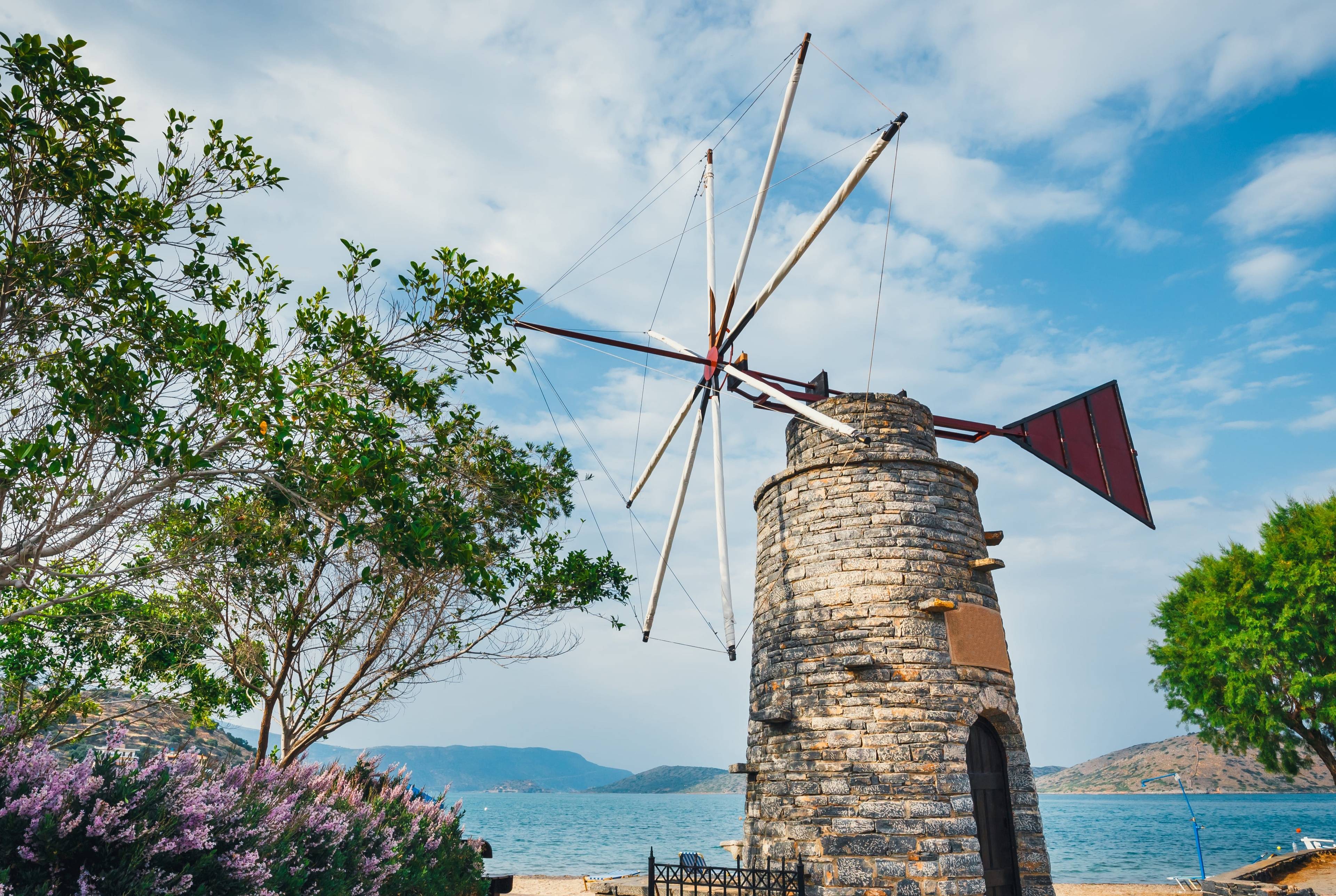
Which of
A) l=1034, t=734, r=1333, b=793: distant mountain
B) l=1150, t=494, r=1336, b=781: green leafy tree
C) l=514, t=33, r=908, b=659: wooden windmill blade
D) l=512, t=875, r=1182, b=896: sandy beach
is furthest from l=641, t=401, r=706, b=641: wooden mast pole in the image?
l=1034, t=734, r=1333, b=793: distant mountain

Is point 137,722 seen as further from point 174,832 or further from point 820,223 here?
point 820,223

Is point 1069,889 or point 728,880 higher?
point 728,880

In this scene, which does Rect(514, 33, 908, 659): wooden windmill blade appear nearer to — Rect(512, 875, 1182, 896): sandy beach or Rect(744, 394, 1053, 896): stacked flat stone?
Rect(744, 394, 1053, 896): stacked flat stone

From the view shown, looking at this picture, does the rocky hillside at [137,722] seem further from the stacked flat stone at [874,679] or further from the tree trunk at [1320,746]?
the tree trunk at [1320,746]

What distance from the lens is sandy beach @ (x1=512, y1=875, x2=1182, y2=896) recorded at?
19.2m

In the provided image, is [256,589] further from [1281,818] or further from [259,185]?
[1281,818]

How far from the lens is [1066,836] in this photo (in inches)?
2569

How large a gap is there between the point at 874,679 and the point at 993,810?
8.39ft

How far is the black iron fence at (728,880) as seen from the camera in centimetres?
905

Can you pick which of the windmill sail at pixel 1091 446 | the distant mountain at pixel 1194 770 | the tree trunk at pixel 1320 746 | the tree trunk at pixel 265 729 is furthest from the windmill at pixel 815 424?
the distant mountain at pixel 1194 770

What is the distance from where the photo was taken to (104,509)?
23.0 feet

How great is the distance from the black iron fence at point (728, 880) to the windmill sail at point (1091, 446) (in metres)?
8.23

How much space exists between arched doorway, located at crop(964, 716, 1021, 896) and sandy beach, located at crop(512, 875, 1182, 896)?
489 inches

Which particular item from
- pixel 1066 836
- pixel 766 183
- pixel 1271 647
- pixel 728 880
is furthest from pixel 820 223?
pixel 1066 836
